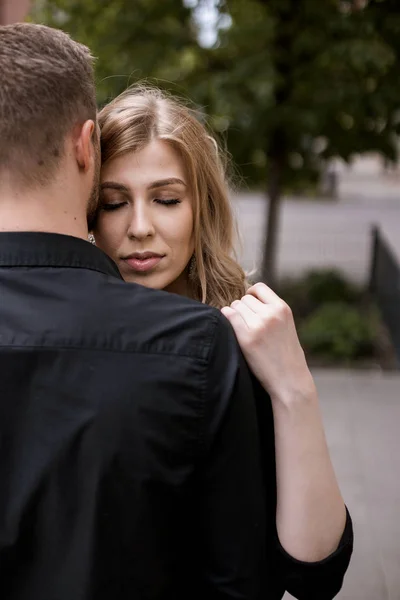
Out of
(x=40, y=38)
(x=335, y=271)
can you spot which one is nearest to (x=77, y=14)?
(x=335, y=271)

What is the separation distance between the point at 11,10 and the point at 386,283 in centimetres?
467

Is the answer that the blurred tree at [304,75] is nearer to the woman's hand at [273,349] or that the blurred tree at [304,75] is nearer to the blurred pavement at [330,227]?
the blurred pavement at [330,227]

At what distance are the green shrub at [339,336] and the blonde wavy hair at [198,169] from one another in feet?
17.2

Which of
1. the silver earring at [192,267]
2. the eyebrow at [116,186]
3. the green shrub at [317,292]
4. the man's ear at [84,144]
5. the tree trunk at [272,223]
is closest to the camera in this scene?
the man's ear at [84,144]

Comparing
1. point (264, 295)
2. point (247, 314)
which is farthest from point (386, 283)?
point (247, 314)

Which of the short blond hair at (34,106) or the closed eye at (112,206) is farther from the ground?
the short blond hair at (34,106)

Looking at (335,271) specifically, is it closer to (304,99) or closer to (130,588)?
(304,99)

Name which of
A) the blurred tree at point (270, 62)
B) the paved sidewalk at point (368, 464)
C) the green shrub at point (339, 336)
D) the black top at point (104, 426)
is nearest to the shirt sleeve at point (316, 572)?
the black top at point (104, 426)

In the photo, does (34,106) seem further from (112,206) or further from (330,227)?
(330,227)

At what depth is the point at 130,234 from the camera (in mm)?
1971

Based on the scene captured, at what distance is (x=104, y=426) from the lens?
129 centimetres

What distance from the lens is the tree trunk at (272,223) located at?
8.65 metres

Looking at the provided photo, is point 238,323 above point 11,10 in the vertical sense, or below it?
below

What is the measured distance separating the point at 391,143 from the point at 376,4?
1454 mm
